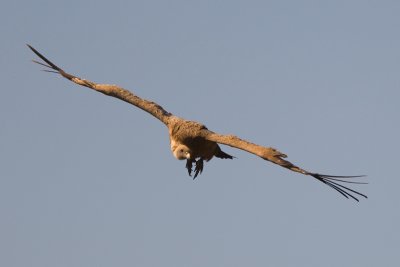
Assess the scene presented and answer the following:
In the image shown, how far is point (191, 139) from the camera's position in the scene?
21.6 meters

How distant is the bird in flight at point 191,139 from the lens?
19.0 meters

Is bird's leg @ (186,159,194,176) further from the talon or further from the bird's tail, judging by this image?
the bird's tail

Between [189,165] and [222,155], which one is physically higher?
[222,155]

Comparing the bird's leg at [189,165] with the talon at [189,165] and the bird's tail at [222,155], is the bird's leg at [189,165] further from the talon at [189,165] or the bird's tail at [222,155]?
the bird's tail at [222,155]

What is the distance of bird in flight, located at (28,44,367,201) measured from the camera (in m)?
19.0

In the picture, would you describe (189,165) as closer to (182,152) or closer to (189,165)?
(189,165)

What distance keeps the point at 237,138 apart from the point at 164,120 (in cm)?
331

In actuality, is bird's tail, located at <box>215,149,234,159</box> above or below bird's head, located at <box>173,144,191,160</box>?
above

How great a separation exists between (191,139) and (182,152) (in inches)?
17.7

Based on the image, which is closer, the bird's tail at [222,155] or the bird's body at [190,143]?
the bird's body at [190,143]

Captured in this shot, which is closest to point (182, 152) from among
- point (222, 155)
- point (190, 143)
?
point (190, 143)

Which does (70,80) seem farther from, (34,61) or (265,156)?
Result: (265,156)

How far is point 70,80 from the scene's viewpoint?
25.0 m

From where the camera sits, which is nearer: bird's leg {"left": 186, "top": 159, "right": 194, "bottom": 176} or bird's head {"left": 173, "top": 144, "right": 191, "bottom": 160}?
bird's head {"left": 173, "top": 144, "right": 191, "bottom": 160}
